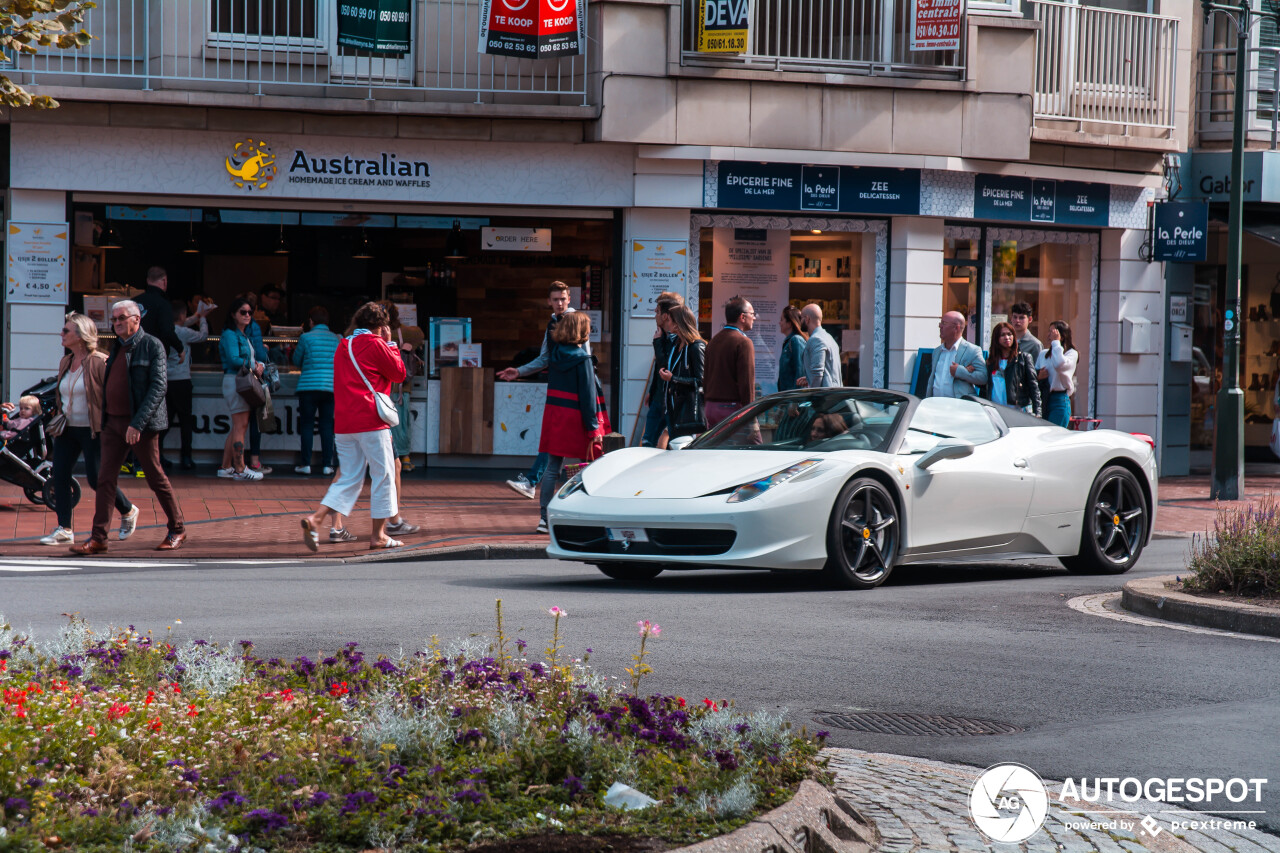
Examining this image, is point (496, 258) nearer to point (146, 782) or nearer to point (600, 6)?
point (600, 6)

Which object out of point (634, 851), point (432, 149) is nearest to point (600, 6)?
point (432, 149)

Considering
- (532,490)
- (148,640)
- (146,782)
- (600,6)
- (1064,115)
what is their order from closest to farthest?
(146,782), (148,640), (532,490), (600,6), (1064,115)

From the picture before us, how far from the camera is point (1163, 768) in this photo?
5.04m

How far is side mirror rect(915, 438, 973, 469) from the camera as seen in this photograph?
9523 millimetres

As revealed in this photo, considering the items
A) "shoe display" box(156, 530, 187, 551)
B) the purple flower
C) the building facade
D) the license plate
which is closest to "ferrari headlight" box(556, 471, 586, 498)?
the license plate

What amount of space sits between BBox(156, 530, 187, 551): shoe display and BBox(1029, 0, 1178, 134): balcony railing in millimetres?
11982

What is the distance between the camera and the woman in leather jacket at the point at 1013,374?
1430 centimetres

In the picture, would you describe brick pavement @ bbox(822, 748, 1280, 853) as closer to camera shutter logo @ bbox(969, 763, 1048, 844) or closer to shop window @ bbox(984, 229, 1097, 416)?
camera shutter logo @ bbox(969, 763, 1048, 844)

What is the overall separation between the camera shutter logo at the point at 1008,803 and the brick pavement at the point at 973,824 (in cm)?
3

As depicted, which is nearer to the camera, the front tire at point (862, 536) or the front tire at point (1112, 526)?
the front tire at point (862, 536)

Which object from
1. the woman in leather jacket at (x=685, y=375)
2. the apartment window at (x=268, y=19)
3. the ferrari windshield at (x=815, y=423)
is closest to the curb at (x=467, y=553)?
the woman in leather jacket at (x=685, y=375)

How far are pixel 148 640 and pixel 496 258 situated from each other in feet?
41.9

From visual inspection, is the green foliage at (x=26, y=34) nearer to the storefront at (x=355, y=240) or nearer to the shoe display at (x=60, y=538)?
the shoe display at (x=60, y=538)

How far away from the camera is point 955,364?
42.2 feet
